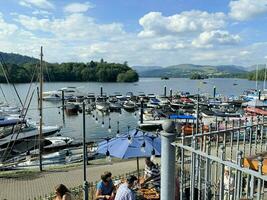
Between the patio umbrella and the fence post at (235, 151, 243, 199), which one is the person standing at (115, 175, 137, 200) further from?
the patio umbrella

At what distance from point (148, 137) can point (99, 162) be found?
414 inches

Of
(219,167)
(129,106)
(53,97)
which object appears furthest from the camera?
(53,97)

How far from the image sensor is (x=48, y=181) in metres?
19.2

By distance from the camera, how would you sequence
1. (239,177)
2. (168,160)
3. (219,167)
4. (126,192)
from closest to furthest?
(239,177) → (168,160) → (219,167) → (126,192)

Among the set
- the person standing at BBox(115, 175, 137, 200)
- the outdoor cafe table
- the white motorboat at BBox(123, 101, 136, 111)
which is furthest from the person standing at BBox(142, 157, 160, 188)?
the white motorboat at BBox(123, 101, 136, 111)

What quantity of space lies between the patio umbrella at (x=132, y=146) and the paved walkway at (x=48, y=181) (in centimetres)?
532

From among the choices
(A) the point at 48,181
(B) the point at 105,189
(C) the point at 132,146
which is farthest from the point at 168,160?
(A) the point at 48,181

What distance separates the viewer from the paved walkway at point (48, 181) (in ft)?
56.7

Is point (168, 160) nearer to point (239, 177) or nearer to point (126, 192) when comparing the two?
point (239, 177)

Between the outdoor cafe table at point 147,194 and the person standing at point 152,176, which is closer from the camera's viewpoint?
the outdoor cafe table at point 147,194

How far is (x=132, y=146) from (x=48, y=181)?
802 cm

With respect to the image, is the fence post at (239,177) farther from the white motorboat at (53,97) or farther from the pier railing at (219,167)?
the white motorboat at (53,97)

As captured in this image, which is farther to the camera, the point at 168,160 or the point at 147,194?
the point at 147,194

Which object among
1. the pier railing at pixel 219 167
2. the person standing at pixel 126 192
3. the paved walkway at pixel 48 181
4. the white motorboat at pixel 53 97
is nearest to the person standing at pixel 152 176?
the person standing at pixel 126 192
